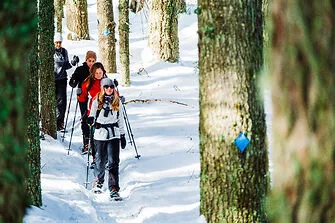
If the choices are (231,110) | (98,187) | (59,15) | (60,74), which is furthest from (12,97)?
(59,15)

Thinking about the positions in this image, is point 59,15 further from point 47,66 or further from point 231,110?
point 231,110

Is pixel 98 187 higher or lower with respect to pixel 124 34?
lower

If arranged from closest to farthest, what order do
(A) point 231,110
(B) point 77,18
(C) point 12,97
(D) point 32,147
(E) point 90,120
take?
(C) point 12,97 → (A) point 231,110 → (D) point 32,147 → (E) point 90,120 → (B) point 77,18

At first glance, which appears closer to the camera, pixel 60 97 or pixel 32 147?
pixel 32 147

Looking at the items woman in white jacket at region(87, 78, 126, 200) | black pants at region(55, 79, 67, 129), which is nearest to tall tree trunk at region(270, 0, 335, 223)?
woman in white jacket at region(87, 78, 126, 200)

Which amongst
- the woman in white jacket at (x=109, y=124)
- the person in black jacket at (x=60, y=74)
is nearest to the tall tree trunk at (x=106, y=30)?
the person in black jacket at (x=60, y=74)

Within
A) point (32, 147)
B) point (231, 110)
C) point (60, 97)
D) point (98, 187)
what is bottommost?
point (98, 187)

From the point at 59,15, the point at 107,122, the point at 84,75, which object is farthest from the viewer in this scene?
the point at 59,15

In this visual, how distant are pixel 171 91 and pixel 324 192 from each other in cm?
1463

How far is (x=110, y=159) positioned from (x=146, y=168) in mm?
1008

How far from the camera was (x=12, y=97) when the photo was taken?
2.68 meters

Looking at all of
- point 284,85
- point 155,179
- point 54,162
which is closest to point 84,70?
point 54,162

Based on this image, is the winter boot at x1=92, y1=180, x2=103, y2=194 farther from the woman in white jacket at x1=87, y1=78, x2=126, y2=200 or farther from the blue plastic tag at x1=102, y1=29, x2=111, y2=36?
the blue plastic tag at x1=102, y1=29, x2=111, y2=36

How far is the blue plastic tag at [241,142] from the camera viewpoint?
19.8 feet
